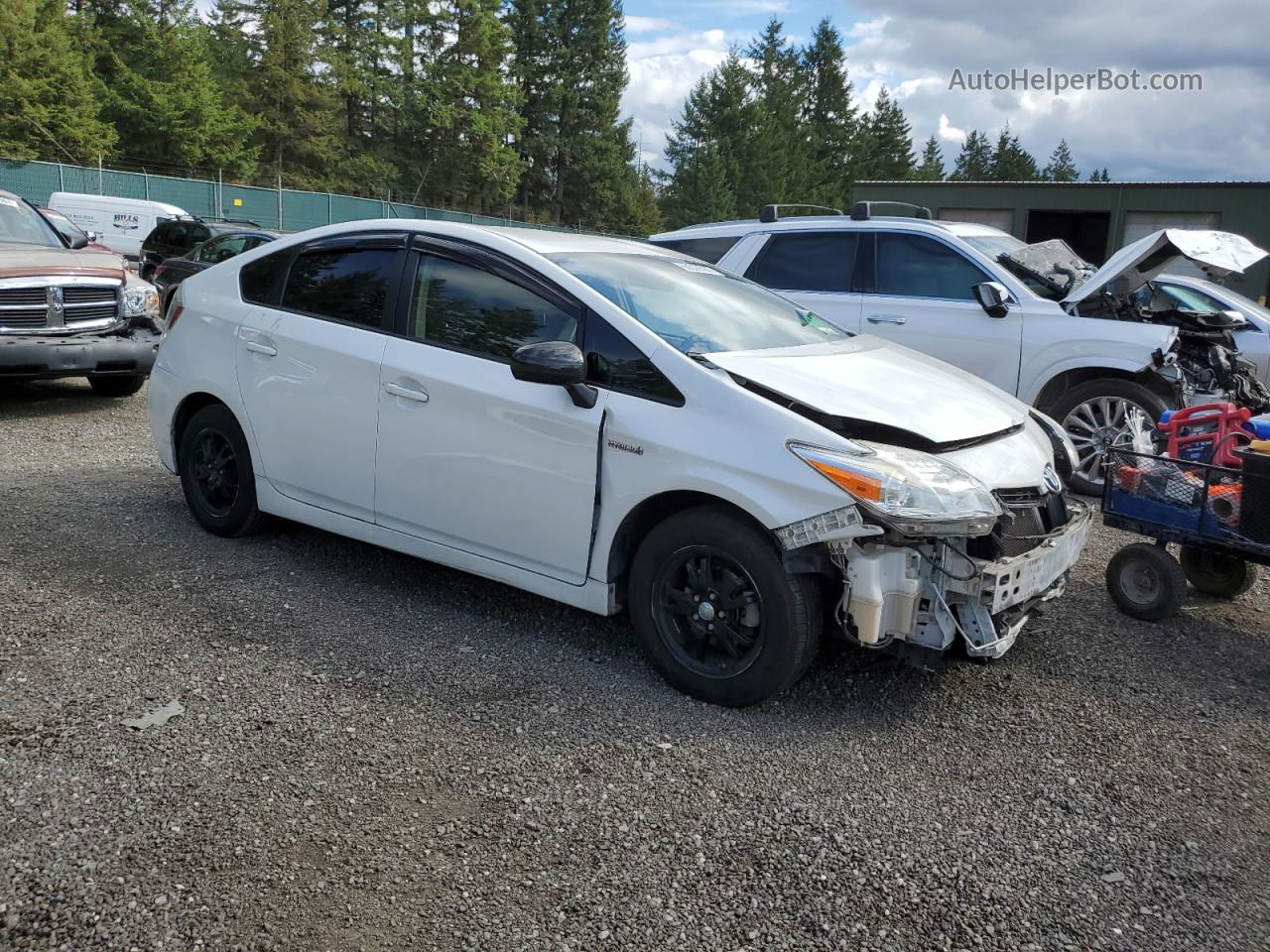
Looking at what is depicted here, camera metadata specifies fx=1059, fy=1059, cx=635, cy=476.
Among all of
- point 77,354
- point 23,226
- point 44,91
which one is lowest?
point 77,354

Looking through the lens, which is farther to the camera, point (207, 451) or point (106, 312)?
point (106, 312)

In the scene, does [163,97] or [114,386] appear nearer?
[114,386]

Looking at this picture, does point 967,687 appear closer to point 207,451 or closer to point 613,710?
point 613,710

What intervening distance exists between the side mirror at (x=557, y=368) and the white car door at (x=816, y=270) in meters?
4.79

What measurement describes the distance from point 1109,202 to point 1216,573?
80.7 ft

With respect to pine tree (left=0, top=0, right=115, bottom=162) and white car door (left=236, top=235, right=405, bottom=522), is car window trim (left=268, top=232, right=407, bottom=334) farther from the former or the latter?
pine tree (left=0, top=0, right=115, bottom=162)

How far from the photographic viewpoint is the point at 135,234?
29109 millimetres

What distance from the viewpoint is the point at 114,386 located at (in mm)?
10008

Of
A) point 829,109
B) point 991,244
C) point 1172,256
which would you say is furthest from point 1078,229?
point 829,109

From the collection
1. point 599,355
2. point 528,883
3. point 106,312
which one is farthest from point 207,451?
point 106,312

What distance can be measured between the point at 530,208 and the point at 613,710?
63.8 metres

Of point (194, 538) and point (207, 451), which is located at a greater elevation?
point (207, 451)

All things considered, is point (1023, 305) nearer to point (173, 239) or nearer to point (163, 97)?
point (173, 239)

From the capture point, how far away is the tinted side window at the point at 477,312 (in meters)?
4.26
